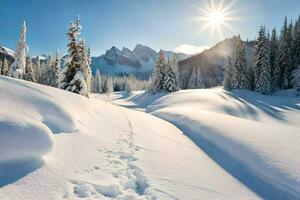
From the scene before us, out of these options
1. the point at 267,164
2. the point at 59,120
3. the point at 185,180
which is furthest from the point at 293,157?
the point at 59,120

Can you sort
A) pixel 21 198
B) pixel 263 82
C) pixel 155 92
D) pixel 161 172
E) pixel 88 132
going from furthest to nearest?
pixel 155 92 < pixel 263 82 < pixel 88 132 < pixel 161 172 < pixel 21 198

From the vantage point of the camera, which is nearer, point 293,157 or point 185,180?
point 185,180

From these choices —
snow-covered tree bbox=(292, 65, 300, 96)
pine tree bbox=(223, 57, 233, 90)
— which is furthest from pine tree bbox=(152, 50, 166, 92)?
snow-covered tree bbox=(292, 65, 300, 96)

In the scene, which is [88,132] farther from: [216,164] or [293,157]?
[293,157]

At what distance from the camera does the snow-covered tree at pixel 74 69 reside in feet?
103

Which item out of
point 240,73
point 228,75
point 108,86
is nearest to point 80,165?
point 240,73

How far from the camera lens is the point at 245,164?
990cm

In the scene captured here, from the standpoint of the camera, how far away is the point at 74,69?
3241 cm

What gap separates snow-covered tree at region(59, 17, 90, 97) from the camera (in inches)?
1233

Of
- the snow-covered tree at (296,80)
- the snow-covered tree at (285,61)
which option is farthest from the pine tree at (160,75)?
the snow-covered tree at (296,80)

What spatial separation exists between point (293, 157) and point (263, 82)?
178 feet

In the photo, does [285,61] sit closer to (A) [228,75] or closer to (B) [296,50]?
(B) [296,50]

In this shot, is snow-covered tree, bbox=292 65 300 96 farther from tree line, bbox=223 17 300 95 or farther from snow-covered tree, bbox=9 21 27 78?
snow-covered tree, bbox=9 21 27 78

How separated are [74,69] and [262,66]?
1687 inches
